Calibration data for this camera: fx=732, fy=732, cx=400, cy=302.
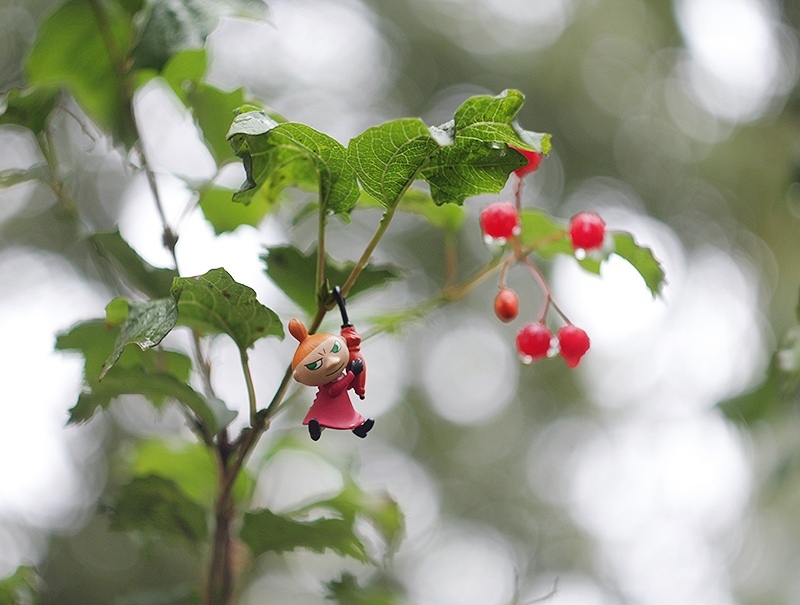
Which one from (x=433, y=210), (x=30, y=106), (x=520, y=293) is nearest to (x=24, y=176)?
(x=30, y=106)

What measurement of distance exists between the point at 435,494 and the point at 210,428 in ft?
9.91

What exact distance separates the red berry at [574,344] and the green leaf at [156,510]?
1.28 feet

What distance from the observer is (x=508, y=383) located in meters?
3.58

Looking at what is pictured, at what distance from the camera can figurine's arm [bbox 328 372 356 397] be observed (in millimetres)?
527

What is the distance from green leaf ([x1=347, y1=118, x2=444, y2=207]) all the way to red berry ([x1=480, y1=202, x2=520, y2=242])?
0.49ft

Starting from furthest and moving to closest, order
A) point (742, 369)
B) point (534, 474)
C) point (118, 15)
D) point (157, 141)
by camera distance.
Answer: point (534, 474), point (157, 141), point (742, 369), point (118, 15)

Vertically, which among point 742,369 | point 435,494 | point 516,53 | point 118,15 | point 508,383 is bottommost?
point 435,494

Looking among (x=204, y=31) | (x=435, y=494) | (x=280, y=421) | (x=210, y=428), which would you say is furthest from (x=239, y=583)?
(x=435, y=494)

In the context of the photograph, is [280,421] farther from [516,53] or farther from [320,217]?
[320,217]

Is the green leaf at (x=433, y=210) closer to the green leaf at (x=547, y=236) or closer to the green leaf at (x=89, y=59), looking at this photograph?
the green leaf at (x=547, y=236)

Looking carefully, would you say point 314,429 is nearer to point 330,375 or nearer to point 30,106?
point 330,375

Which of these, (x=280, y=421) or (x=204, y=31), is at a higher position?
(x=204, y=31)

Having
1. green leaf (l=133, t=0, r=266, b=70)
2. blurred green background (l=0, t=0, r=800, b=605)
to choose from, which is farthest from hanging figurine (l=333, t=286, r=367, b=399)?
blurred green background (l=0, t=0, r=800, b=605)

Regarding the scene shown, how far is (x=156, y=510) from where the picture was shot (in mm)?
708
